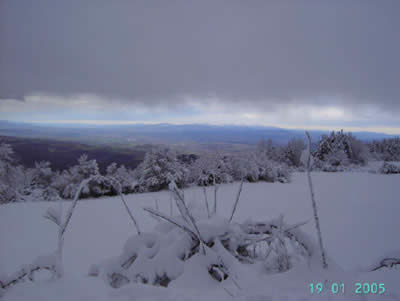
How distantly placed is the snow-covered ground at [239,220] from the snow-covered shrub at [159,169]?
1.69 m

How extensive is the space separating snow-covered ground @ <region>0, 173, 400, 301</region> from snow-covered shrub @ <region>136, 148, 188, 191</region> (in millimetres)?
1688

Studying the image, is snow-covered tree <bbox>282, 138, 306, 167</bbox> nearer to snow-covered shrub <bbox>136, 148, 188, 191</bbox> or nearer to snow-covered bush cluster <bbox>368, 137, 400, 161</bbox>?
snow-covered bush cluster <bbox>368, 137, 400, 161</bbox>

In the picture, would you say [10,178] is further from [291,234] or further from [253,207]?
[291,234]

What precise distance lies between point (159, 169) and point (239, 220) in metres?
4.23

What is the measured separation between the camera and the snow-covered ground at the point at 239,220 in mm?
813

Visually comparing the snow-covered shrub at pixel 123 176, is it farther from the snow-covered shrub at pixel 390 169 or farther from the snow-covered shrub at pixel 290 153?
the snow-covered shrub at pixel 290 153

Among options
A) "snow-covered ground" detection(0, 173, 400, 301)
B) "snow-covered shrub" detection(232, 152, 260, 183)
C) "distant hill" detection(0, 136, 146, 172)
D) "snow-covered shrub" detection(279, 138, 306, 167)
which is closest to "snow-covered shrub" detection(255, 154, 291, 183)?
"snow-covered shrub" detection(232, 152, 260, 183)

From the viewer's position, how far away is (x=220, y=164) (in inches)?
293

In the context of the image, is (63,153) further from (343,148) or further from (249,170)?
(343,148)

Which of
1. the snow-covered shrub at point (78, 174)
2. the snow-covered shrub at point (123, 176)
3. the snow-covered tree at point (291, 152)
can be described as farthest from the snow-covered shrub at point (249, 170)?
the snow-covered tree at point (291, 152)

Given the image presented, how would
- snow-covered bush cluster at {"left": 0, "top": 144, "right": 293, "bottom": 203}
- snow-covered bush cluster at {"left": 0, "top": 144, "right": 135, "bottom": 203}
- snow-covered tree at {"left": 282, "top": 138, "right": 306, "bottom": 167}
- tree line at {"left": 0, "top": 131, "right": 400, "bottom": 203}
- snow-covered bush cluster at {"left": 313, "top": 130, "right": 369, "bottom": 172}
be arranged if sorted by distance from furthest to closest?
1. snow-covered tree at {"left": 282, "top": 138, "right": 306, "bottom": 167}
2. snow-covered bush cluster at {"left": 313, "top": 130, "right": 369, "bottom": 172}
3. snow-covered bush cluster at {"left": 0, "top": 144, "right": 293, "bottom": 203}
4. tree line at {"left": 0, "top": 131, "right": 400, "bottom": 203}
5. snow-covered bush cluster at {"left": 0, "top": 144, "right": 135, "bottom": 203}

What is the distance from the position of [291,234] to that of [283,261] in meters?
0.16

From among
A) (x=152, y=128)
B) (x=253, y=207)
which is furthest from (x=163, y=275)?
(x=152, y=128)

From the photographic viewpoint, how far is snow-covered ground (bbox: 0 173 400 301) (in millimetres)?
813
